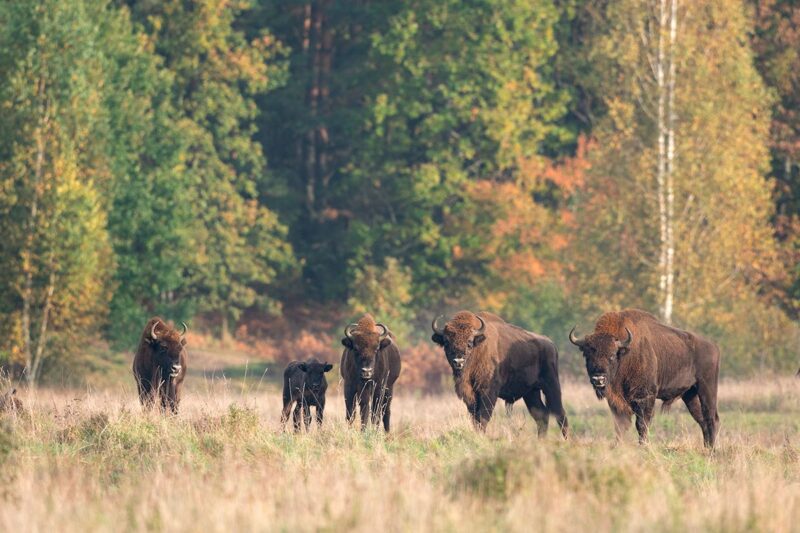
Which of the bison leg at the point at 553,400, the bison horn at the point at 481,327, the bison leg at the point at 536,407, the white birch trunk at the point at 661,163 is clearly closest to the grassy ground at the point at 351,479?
the bison horn at the point at 481,327

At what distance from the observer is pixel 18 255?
3781 cm

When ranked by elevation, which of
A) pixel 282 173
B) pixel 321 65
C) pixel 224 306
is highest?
pixel 321 65

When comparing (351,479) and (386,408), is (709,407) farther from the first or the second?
(351,479)

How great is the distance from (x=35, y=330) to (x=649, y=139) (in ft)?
51.4

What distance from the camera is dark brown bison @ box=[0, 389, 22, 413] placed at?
19656mm

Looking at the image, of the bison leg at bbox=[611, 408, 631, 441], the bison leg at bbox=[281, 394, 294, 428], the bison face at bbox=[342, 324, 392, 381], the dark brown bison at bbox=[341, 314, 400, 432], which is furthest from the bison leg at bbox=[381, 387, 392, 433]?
the bison leg at bbox=[611, 408, 631, 441]

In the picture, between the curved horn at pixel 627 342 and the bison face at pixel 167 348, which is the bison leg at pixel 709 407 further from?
the bison face at pixel 167 348

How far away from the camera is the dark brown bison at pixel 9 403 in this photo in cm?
1966

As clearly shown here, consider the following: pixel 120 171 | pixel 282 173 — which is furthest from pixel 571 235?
pixel 282 173

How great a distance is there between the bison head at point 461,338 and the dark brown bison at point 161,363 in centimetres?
361

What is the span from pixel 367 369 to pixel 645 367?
362 cm

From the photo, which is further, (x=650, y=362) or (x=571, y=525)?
(x=650, y=362)

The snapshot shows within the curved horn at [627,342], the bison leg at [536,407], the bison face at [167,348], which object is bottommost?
the bison leg at [536,407]

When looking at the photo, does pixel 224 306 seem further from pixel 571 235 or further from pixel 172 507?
pixel 172 507
